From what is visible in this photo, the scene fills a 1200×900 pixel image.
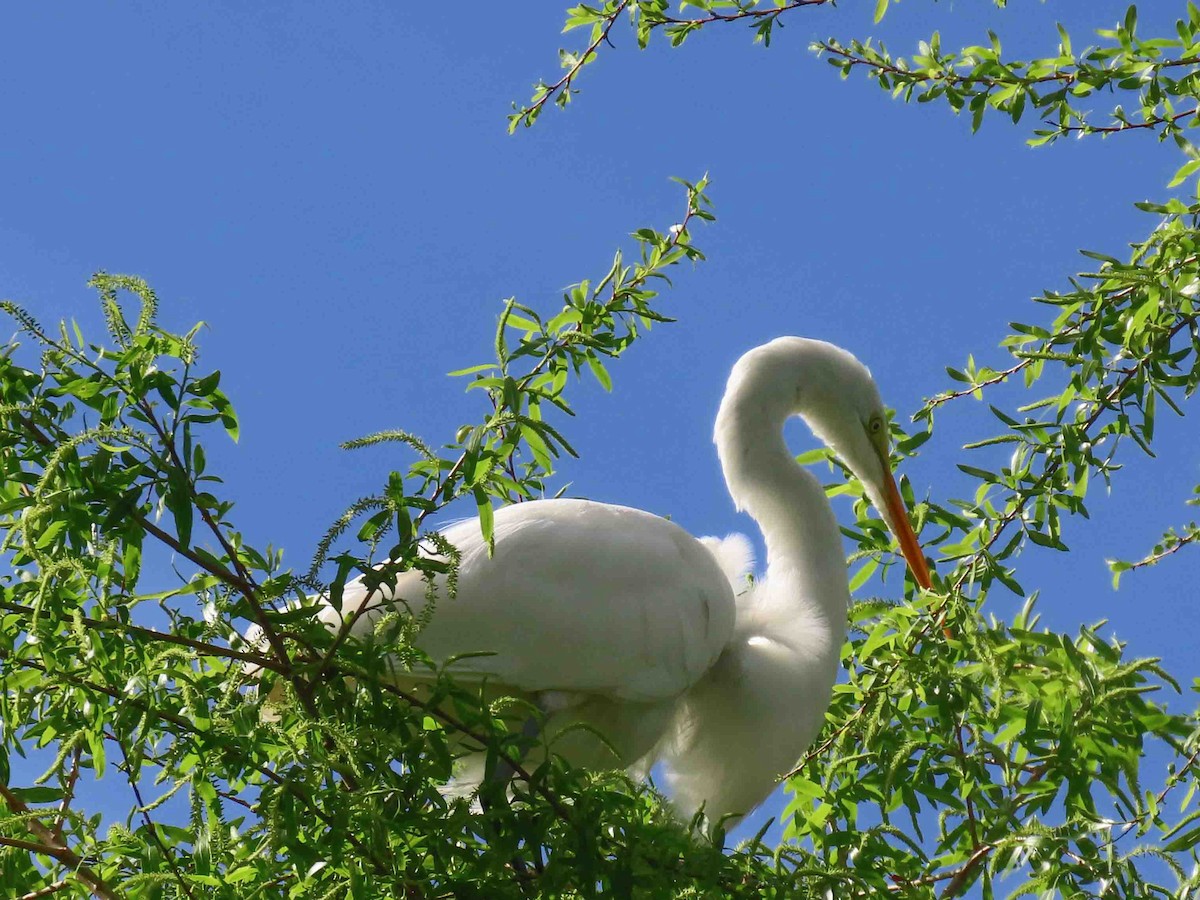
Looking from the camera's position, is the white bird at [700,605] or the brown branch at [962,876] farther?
the white bird at [700,605]

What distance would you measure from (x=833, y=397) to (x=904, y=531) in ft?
1.42

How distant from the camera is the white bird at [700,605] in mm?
2746

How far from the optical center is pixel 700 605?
116 inches

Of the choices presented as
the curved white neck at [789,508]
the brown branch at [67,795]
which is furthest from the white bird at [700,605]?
the brown branch at [67,795]

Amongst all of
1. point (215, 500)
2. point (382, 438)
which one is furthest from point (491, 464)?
point (215, 500)

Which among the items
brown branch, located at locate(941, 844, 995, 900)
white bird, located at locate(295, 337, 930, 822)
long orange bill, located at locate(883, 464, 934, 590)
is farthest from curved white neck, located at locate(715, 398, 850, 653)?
brown branch, located at locate(941, 844, 995, 900)

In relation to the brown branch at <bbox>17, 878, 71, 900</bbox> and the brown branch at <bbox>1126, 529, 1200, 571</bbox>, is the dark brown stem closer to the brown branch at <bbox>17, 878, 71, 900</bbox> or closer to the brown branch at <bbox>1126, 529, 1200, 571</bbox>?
the brown branch at <bbox>17, 878, 71, 900</bbox>

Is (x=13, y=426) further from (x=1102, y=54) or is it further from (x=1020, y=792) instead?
(x=1102, y=54)

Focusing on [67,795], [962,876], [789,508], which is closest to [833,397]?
[789,508]

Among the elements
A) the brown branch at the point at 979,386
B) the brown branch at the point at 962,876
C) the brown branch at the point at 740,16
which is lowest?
the brown branch at the point at 962,876

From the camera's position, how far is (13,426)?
5.12 feet

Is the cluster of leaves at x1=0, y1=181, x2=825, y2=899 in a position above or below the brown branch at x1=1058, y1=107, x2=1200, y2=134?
below

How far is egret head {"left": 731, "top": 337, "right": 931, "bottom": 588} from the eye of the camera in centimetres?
325

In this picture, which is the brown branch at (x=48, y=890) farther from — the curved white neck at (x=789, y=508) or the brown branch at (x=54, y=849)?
the curved white neck at (x=789, y=508)
